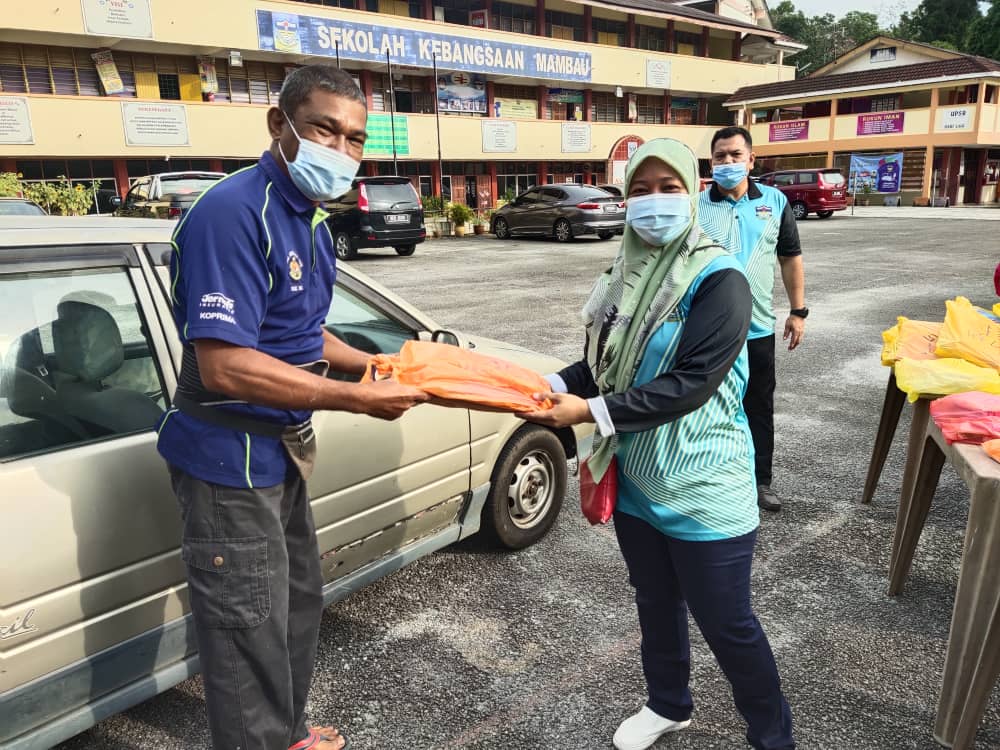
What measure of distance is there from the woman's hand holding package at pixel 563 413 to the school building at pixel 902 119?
38.5 meters

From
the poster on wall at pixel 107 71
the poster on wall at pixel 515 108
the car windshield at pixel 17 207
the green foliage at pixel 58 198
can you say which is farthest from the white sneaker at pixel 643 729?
the poster on wall at pixel 515 108

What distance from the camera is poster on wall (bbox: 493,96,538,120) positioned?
3359 centimetres

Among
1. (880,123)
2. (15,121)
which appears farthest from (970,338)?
(880,123)

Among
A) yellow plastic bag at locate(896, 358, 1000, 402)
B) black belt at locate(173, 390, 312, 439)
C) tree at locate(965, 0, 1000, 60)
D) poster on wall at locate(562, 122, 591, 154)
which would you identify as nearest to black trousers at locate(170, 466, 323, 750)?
black belt at locate(173, 390, 312, 439)

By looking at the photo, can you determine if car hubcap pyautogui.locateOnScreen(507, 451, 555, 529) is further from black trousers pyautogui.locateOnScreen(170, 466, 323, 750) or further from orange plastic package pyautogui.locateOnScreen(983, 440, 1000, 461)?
orange plastic package pyautogui.locateOnScreen(983, 440, 1000, 461)

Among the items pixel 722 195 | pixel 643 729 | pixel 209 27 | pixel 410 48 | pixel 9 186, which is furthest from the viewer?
pixel 410 48

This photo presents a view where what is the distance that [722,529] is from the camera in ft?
6.88

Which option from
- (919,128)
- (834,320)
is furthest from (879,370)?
(919,128)

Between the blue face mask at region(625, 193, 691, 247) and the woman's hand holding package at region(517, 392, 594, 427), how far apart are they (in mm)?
504

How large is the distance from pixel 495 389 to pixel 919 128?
3979 centimetres

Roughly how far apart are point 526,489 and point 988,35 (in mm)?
58687

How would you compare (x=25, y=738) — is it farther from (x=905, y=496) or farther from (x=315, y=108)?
(x=905, y=496)

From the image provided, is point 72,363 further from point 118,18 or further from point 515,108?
point 515,108

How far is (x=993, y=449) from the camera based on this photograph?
253cm
